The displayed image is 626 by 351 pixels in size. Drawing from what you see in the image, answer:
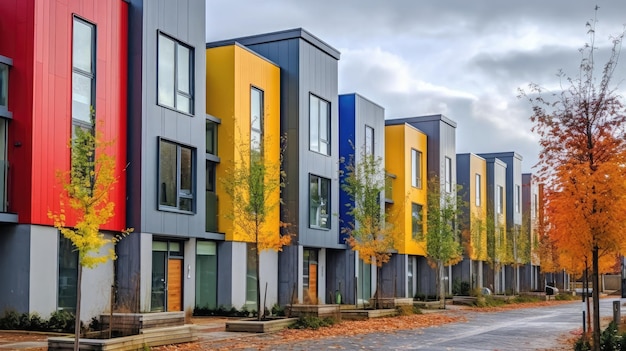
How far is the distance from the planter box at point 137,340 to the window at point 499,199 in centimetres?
4829

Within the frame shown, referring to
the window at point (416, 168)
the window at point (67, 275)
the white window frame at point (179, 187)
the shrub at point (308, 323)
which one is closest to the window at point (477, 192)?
the window at point (416, 168)

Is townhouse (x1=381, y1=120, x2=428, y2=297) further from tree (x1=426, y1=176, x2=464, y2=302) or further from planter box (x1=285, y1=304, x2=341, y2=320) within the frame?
planter box (x1=285, y1=304, x2=341, y2=320)

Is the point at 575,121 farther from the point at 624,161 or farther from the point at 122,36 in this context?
the point at 122,36

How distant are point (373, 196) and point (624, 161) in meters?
17.8

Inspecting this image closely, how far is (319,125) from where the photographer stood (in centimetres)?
3606

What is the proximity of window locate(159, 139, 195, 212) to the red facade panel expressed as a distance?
236 cm

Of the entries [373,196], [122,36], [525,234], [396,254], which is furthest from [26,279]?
[525,234]

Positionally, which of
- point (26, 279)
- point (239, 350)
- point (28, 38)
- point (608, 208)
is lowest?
point (239, 350)

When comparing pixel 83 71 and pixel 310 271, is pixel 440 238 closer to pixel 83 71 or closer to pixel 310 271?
pixel 310 271

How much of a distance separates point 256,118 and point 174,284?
305 inches

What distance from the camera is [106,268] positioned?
954 inches

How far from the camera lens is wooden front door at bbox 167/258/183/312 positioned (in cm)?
2708

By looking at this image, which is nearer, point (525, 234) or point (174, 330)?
point (174, 330)

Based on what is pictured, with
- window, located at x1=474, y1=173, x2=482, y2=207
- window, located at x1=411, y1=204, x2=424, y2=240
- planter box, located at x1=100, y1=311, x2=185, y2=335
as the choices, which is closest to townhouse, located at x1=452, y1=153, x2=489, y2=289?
window, located at x1=474, y1=173, x2=482, y2=207
